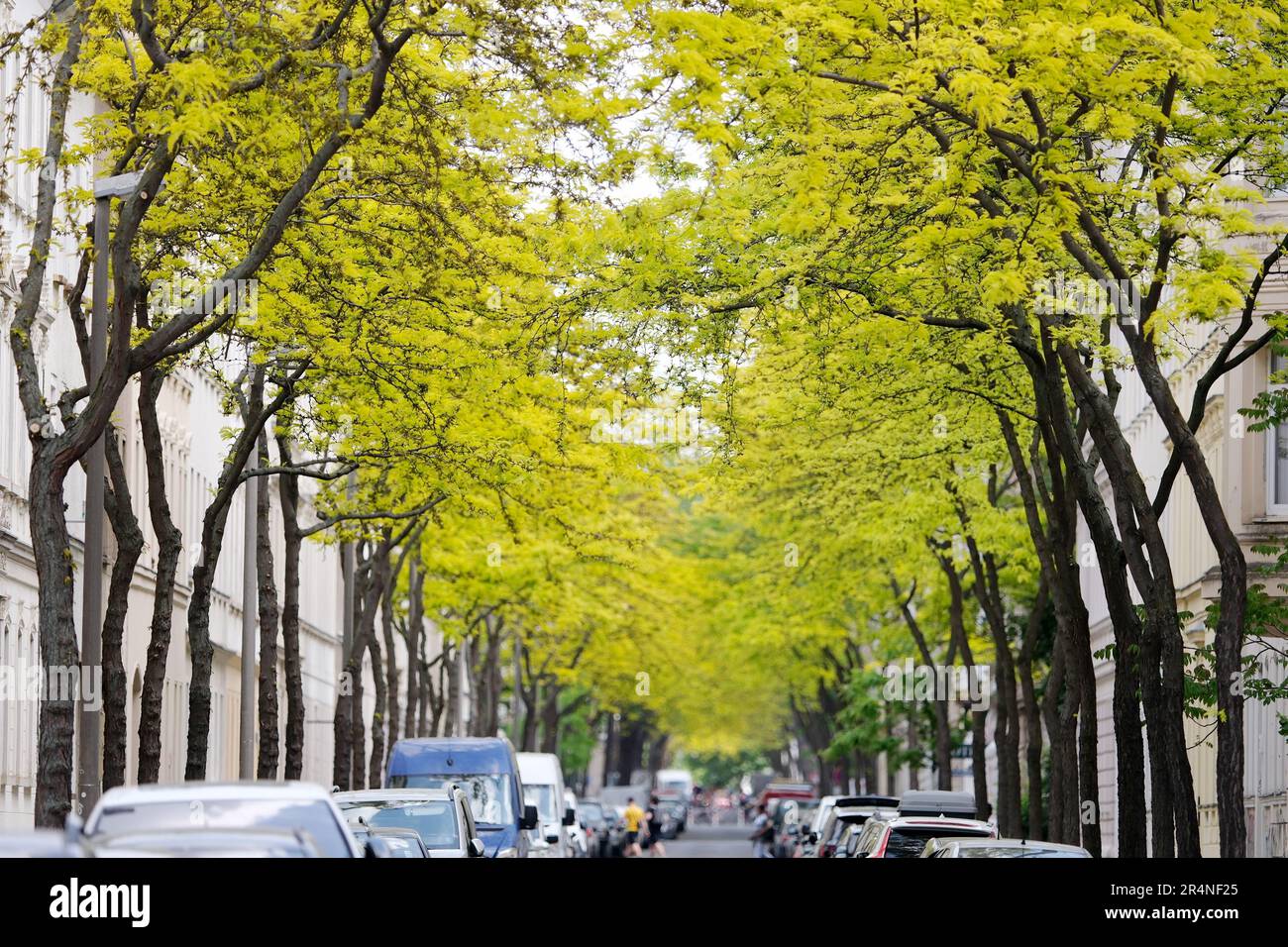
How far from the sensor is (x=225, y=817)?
43.5ft

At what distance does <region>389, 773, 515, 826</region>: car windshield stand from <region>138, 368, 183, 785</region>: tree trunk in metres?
6.22

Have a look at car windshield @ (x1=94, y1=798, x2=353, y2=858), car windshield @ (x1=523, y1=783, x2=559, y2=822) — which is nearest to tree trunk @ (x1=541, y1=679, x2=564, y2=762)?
car windshield @ (x1=523, y1=783, x2=559, y2=822)

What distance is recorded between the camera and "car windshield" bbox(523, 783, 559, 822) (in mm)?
41438

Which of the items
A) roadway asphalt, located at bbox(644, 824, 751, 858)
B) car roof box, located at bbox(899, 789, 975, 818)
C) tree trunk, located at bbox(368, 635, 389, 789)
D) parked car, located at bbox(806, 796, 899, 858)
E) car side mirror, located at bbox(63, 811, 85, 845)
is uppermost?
tree trunk, located at bbox(368, 635, 389, 789)

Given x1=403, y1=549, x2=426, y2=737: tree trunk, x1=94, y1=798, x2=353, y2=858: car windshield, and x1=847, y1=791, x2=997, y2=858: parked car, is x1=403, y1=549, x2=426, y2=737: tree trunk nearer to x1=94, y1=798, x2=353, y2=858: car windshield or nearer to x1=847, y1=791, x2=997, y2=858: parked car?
x1=847, y1=791, x2=997, y2=858: parked car

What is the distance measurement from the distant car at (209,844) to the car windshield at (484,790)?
19.0m

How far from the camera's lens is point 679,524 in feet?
243

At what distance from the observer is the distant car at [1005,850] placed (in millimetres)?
17938

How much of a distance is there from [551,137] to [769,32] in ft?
7.31

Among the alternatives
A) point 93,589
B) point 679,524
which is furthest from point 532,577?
point 93,589

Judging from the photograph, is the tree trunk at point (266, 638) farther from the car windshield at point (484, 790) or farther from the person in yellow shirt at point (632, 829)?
the person in yellow shirt at point (632, 829)

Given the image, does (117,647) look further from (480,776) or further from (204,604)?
(480,776)

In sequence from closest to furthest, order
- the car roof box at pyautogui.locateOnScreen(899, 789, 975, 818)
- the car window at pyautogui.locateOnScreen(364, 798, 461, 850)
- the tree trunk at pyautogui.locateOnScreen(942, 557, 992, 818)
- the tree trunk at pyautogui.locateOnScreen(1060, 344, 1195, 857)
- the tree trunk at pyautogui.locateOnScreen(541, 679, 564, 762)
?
1. the tree trunk at pyautogui.locateOnScreen(1060, 344, 1195, 857)
2. the car window at pyautogui.locateOnScreen(364, 798, 461, 850)
3. the car roof box at pyautogui.locateOnScreen(899, 789, 975, 818)
4. the tree trunk at pyautogui.locateOnScreen(942, 557, 992, 818)
5. the tree trunk at pyautogui.locateOnScreen(541, 679, 564, 762)
